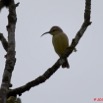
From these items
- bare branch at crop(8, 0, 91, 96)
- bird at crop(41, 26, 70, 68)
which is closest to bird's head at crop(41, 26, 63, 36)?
bird at crop(41, 26, 70, 68)

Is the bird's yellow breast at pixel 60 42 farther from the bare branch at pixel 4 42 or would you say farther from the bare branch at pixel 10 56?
the bare branch at pixel 4 42

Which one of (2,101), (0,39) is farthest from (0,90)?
(0,39)

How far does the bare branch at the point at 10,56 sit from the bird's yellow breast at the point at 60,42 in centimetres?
330

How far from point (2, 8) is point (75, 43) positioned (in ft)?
4.90

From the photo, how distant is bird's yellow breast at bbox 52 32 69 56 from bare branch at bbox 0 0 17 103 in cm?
330

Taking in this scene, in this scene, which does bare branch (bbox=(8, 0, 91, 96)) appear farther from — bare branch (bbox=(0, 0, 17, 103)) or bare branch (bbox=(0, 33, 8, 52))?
bare branch (bbox=(0, 33, 8, 52))

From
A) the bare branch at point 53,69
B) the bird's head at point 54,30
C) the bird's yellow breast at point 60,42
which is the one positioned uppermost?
the bird's head at point 54,30

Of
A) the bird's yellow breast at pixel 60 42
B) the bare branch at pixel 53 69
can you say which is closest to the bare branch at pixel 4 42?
the bare branch at pixel 53 69

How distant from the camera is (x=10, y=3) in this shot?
215 inches

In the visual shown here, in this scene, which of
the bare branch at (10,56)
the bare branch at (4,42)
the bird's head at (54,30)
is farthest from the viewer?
the bird's head at (54,30)

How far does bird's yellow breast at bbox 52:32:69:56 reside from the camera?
8602 mm

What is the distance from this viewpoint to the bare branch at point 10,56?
397 centimetres

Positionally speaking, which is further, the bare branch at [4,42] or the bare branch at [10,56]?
the bare branch at [4,42]

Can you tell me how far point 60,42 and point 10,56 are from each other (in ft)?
13.7
